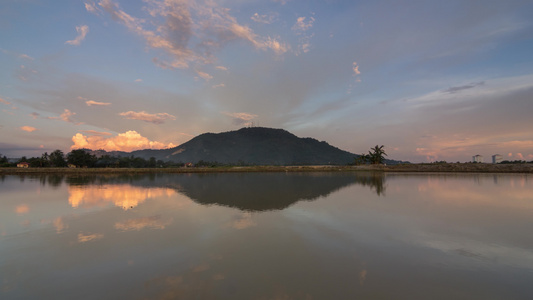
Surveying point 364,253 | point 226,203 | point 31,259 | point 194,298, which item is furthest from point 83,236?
point 364,253

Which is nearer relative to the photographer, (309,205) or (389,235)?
(389,235)

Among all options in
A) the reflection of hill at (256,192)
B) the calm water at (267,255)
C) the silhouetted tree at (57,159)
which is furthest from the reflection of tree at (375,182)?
the silhouetted tree at (57,159)

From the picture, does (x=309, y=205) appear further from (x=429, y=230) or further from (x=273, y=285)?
(x=273, y=285)

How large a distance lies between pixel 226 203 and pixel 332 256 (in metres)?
13.0

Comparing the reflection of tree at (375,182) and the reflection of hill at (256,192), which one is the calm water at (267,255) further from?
the reflection of tree at (375,182)

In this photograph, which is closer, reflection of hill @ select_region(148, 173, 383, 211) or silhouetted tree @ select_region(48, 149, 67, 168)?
reflection of hill @ select_region(148, 173, 383, 211)

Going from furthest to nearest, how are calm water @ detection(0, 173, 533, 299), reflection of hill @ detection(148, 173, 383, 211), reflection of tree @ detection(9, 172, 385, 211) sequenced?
reflection of tree @ detection(9, 172, 385, 211)
reflection of hill @ detection(148, 173, 383, 211)
calm water @ detection(0, 173, 533, 299)

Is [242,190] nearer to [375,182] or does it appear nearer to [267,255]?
[267,255]

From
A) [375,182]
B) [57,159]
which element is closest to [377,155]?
[375,182]

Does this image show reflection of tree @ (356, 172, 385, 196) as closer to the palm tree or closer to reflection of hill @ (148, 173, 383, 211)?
reflection of hill @ (148, 173, 383, 211)

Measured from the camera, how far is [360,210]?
56.6 feet

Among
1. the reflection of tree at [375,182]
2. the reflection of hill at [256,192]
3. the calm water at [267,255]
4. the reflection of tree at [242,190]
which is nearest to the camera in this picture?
the calm water at [267,255]

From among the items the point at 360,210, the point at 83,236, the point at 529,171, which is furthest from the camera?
the point at 529,171

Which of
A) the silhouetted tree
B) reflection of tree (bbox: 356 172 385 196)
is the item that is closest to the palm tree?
reflection of tree (bbox: 356 172 385 196)
